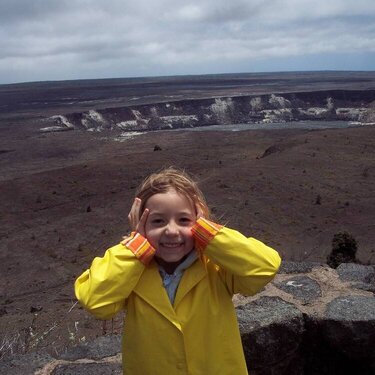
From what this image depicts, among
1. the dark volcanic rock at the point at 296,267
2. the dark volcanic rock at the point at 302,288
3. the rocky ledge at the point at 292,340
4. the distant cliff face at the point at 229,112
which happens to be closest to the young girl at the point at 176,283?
the rocky ledge at the point at 292,340

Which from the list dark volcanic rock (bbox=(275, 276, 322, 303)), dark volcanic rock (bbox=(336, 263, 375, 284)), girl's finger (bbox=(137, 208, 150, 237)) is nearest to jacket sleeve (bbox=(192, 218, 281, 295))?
girl's finger (bbox=(137, 208, 150, 237))

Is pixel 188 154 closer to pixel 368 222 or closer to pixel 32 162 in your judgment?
pixel 32 162

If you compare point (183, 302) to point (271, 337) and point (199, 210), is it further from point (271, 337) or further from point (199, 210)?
point (271, 337)

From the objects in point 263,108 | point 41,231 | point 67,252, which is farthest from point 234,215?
point 263,108

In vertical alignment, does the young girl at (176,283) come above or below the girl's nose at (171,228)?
below

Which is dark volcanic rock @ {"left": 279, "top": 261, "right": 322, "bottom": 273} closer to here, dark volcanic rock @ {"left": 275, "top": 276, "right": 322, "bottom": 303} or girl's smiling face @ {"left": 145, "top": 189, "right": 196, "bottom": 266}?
dark volcanic rock @ {"left": 275, "top": 276, "right": 322, "bottom": 303}

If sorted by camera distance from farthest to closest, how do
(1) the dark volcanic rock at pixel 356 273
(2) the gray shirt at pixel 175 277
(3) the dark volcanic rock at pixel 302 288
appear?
(1) the dark volcanic rock at pixel 356 273 < (3) the dark volcanic rock at pixel 302 288 < (2) the gray shirt at pixel 175 277

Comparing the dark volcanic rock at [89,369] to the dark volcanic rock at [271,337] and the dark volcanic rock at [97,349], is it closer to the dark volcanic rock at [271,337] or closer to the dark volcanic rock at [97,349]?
the dark volcanic rock at [97,349]
